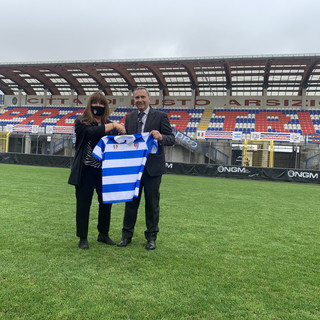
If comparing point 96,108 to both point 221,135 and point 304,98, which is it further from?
point 304,98

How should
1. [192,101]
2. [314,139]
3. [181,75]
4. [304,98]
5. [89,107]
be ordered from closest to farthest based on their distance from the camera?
[89,107], [314,139], [181,75], [304,98], [192,101]

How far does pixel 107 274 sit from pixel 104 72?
28855mm

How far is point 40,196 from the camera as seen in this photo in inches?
272

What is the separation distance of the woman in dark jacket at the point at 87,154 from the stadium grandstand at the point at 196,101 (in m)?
17.9

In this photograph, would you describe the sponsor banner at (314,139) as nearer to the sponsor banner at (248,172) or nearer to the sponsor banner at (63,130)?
the sponsor banner at (248,172)

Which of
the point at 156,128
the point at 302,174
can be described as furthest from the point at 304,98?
the point at 156,128

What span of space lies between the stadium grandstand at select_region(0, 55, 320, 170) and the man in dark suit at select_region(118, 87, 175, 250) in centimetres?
1746

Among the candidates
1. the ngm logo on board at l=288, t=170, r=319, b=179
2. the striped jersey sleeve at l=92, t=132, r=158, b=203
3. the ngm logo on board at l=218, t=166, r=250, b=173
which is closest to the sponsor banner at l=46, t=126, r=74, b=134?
the ngm logo on board at l=218, t=166, r=250, b=173

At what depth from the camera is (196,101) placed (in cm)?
3219

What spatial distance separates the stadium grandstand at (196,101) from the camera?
22984mm

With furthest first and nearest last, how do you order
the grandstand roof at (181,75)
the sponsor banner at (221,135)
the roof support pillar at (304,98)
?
1. the roof support pillar at (304,98)
2. the grandstand roof at (181,75)
3. the sponsor banner at (221,135)

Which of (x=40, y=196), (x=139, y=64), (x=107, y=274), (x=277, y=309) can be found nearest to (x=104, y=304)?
(x=107, y=274)

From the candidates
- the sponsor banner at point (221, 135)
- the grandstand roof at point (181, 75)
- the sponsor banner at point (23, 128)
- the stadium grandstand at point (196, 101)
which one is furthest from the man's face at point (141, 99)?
the sponsor banner at point (23, 128)

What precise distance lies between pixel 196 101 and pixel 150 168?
1170 inches
